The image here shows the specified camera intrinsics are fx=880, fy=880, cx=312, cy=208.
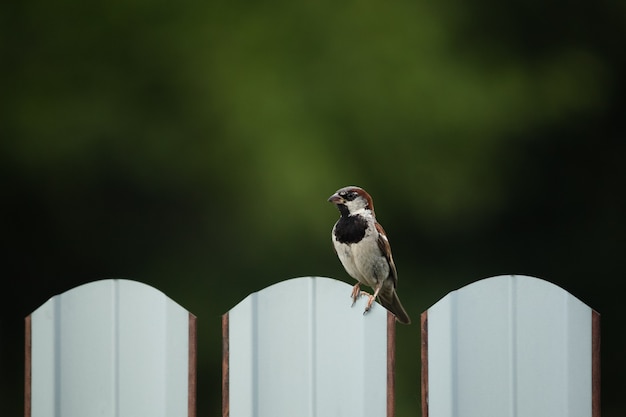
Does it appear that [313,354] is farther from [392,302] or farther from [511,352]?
[392,302]

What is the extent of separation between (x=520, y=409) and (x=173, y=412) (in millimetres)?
800

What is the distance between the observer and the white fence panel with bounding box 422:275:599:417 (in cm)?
193

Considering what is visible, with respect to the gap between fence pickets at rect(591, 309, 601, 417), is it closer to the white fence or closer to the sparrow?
the white fence

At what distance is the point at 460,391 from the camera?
6.42ft

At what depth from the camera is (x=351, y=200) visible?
2.37 meters

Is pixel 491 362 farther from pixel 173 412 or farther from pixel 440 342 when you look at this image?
pixel 173 412

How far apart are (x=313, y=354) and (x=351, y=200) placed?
0.51m

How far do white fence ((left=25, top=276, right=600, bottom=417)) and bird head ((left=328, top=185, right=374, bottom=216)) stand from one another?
41 centimetres

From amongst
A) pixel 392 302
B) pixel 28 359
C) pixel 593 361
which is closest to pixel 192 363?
pixel 28 359

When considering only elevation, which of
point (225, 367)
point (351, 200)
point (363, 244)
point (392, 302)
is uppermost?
point (351, 200)

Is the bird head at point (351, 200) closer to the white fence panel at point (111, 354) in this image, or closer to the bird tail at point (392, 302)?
the bird tail at point (392, 302)

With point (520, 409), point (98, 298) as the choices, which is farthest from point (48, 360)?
point (520, 409)

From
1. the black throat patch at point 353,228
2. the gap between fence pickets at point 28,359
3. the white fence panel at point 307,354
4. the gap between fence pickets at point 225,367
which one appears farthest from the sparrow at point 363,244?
the gap between fence pickets at point 28,359

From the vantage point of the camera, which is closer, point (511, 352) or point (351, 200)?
point (511, 352)
